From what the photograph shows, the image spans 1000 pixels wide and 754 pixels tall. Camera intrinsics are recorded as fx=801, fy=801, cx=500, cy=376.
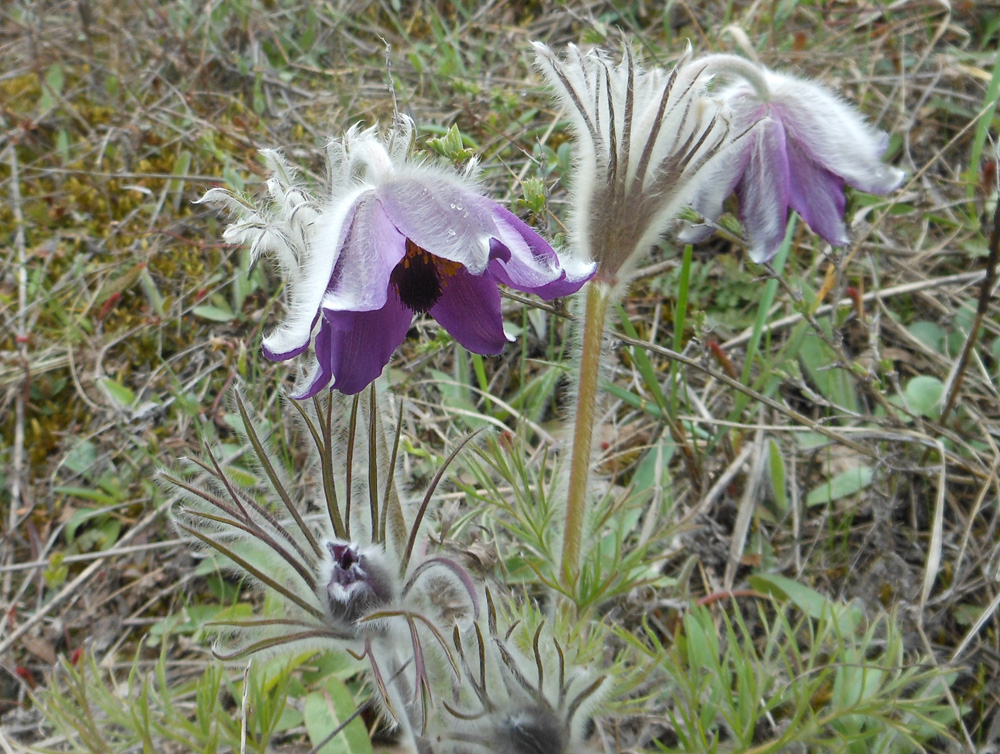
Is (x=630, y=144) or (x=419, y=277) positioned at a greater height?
(x=630, y=144)

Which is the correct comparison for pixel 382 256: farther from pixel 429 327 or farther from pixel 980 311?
pixel 980 311

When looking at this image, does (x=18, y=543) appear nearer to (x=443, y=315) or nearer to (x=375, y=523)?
(x=375, y=523)

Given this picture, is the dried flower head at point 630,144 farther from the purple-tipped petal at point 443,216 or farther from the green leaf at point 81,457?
the green leaf at point 81,457

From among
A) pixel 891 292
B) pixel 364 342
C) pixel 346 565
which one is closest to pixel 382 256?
pixel 364 342

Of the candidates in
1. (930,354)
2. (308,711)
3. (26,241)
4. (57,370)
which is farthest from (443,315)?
(26,241)

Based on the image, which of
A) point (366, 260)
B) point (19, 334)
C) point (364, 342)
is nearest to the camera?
point (366, 260)

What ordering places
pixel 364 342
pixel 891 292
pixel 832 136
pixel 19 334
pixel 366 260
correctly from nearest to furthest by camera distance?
pixel 366 260, pixel 364 342, pixel 832 136, pixel 891 292, pixel 19 334

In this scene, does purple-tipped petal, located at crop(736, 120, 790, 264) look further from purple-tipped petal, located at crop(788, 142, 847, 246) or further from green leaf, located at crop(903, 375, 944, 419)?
green leaf, located at crop(903, 375, 944, 419)
